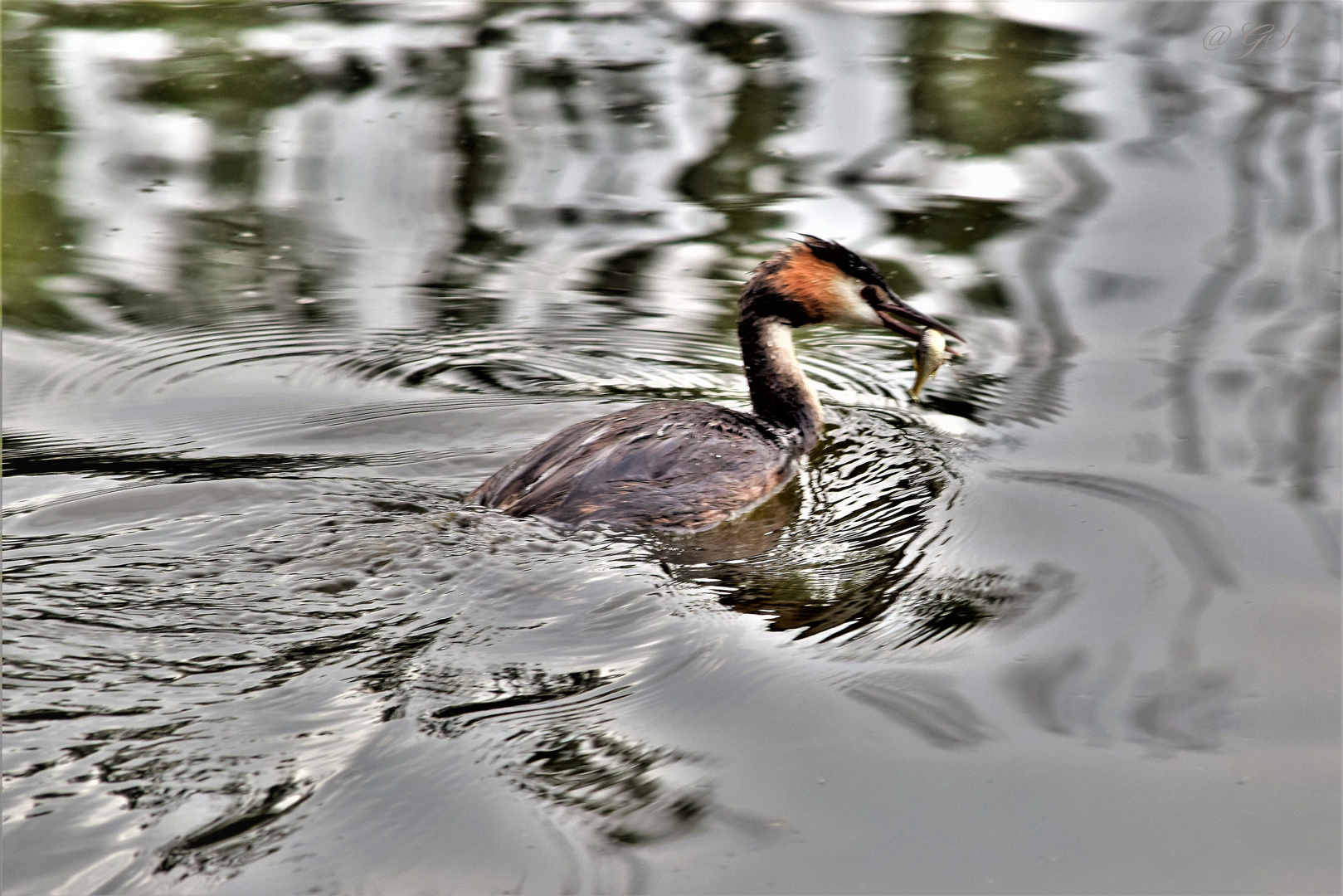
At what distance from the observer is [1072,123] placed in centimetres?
898

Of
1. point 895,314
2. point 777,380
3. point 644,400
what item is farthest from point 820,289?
point 644,400

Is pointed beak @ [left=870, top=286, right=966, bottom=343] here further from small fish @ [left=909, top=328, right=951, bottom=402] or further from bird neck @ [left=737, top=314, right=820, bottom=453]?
bird neck @ [left=737, top=314, right=820, bottom=453]

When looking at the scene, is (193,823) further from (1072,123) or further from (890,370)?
(1072,123)

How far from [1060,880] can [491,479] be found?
2.79 m

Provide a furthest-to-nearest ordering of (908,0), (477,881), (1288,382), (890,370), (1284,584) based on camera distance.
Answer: (908,0) → (890,370) → (1288,382) → (1284,584) → (477,881)

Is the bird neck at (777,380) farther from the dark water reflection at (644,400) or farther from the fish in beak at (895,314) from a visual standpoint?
the fish in beak at (895,314)

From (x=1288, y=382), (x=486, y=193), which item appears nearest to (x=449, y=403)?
(x=486, y=193)

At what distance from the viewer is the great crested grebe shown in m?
5.17

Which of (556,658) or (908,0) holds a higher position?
(908,0)

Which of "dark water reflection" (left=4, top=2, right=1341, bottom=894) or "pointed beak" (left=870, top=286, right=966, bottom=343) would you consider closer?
"dark water reflection" (left=4, top=2, right=1341, bottom=894)

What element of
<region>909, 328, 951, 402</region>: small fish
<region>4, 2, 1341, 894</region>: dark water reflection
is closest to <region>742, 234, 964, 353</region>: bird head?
<region>909, 328, 951, 402</region>: small fish

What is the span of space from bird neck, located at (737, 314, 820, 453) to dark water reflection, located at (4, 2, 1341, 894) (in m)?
0.16

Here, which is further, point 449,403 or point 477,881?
point 449,403

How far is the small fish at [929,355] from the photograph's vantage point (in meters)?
5.95
